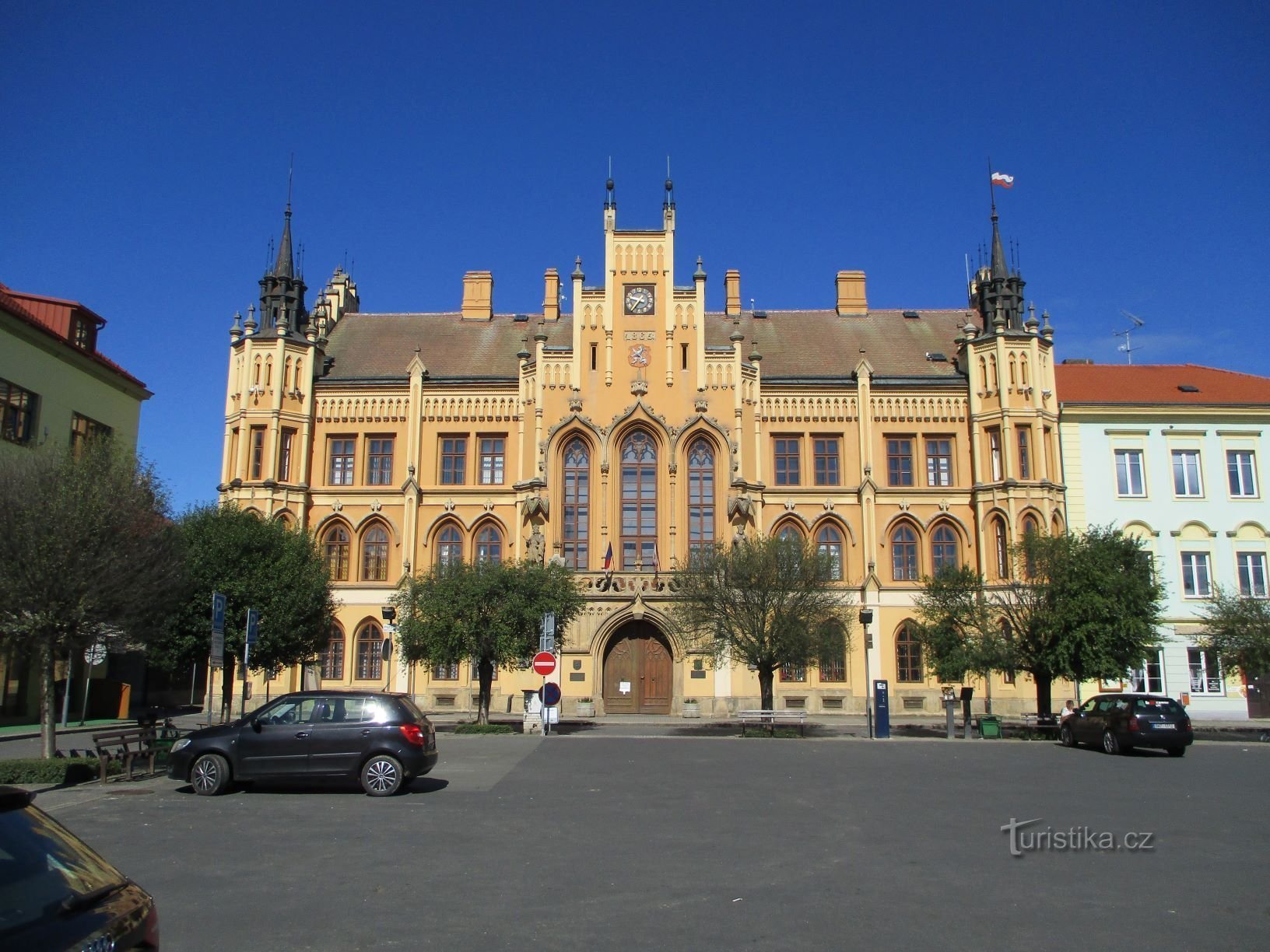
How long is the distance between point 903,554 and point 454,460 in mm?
19604

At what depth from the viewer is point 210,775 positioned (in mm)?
15562

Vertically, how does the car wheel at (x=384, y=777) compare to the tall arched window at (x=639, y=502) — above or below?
below

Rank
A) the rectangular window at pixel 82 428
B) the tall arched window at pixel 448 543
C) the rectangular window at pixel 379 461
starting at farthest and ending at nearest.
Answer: the rectangular window at pixel 379 461 < the tall arched window at pixel 448 543 < the rectangular window at pixel 82 428

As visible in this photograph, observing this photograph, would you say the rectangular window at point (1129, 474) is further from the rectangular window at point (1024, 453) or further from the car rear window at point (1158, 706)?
the car rear window at point (1158, 706)

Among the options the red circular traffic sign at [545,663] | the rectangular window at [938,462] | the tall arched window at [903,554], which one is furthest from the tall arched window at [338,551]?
the rectangular window at [938,462]

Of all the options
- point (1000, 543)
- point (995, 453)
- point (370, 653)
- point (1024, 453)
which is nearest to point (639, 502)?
point (370, 653)

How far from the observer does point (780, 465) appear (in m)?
41.4

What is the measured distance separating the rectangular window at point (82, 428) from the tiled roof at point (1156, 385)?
126ft

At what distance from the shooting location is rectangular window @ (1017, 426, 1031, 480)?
130ft

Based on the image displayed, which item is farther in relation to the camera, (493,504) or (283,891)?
→ (493,504)

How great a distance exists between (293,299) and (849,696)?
1158 inches

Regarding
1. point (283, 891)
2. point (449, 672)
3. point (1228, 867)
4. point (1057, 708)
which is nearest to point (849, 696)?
point (1057, 708)

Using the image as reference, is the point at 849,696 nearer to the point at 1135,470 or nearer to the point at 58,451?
the point at 1135,470

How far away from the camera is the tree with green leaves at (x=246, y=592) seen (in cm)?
2747
